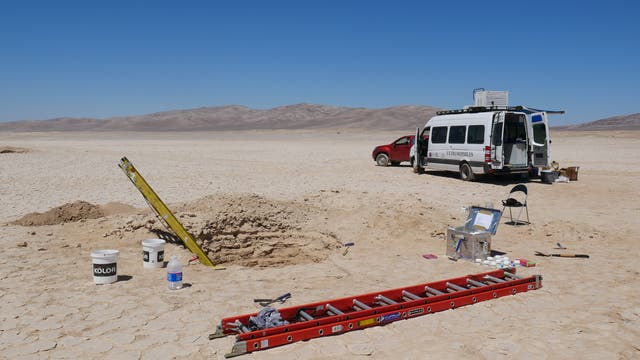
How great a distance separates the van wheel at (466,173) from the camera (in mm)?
17000

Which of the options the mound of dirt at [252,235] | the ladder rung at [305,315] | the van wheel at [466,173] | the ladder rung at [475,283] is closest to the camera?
the ladder rung at [305,315]

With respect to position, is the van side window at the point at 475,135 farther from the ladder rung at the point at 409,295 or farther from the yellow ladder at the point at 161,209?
the ladder rung at the point at 409,295

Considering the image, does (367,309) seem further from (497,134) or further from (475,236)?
(497,134)

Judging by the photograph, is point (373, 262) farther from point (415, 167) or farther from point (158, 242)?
point (415, 167)

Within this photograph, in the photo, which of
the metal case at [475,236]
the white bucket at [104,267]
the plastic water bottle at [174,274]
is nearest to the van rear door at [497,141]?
the metal case at [475,236]

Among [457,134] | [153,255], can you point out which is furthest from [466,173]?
[153,255]

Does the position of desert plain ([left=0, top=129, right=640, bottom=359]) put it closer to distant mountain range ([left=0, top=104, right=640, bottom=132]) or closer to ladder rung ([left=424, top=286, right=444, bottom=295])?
ladder rung ([left=424, top=286, right=444, bottom=295])

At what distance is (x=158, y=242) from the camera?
7.42 metres

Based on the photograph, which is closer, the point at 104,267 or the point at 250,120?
the point at 104,267

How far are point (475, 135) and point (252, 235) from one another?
10048mm

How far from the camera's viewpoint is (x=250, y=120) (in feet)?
564

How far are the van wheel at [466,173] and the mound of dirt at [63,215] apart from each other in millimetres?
11488

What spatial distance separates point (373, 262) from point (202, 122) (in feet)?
548

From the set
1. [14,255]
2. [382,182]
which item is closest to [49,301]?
[14,255]
